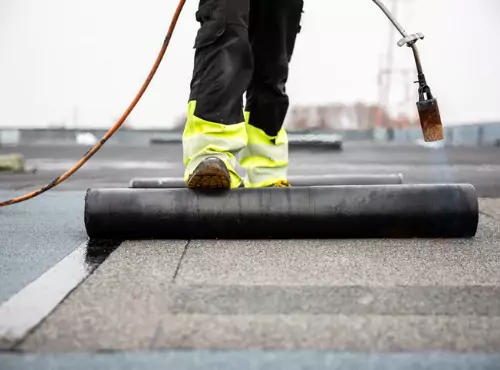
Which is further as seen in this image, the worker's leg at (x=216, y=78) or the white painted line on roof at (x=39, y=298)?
the worker's leg at (x=216, y=78)

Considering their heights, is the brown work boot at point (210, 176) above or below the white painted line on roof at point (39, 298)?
above

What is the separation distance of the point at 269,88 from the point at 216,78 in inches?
21.0

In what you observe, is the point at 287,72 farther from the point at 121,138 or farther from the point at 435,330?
the point at 121,138

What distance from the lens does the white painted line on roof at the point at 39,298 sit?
44.1 inches

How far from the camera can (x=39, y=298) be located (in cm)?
133

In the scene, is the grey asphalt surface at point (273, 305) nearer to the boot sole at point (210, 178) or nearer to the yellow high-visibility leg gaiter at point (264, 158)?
the boot sole at point (210, 178)

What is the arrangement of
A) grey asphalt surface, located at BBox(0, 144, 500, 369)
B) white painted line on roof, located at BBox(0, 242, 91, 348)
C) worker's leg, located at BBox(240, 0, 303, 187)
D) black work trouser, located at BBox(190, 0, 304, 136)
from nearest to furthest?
grey asphalt surface, located at BBox(0, 144, 500, 369)
white painted line on roof, located at BBox(0, 242, 91, 348)
black work trouser, located at BBox(190, 0, 304, 136)
worker's leg, located at BBox(240, 0, 303, 187)

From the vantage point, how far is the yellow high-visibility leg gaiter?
2.74m

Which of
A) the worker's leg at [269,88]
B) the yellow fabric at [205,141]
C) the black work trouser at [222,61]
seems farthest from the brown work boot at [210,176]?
the worker's leg at [269,88]

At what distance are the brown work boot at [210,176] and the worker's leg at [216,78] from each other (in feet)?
0.29

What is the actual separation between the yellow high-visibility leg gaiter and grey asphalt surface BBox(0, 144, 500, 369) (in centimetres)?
73

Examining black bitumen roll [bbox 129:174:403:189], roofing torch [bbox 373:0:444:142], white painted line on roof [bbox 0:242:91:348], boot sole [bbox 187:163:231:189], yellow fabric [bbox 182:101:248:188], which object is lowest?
white painted line on roof [bbox 0:242:91:348]

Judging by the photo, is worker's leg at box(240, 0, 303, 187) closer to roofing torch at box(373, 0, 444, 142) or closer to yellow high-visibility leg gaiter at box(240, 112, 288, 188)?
yellow high-visibility leg gaiter at box(240, 112, 288, 188)

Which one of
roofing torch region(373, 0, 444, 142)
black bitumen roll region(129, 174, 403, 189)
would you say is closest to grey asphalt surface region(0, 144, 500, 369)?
roofing torch region(373, 0, 444, 142)
